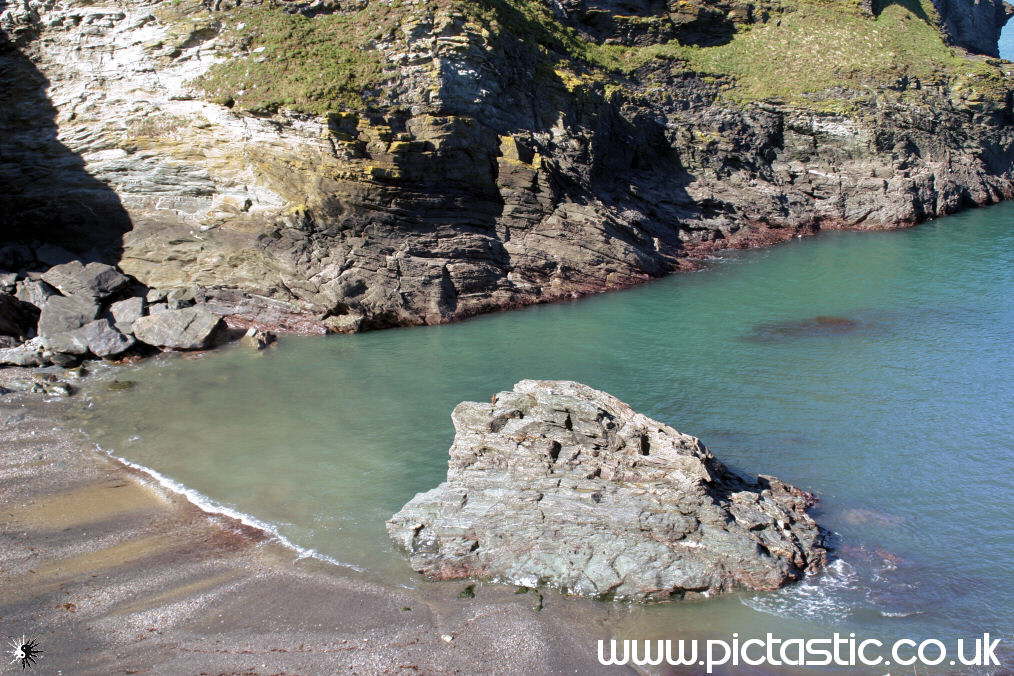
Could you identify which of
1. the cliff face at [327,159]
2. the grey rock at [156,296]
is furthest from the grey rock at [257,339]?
the grey rock at [156,296]

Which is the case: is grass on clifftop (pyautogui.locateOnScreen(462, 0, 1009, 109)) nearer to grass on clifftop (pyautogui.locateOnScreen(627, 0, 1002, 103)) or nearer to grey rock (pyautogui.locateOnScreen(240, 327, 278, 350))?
grass on clifftop (pyautogui.locateOnScreen(627, 0, 1002, 103))

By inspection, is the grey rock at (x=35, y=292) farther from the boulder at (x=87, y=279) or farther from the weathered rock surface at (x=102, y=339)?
the weathered rock surface at (x=102, y=339)

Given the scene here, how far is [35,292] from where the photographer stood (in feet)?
93.1

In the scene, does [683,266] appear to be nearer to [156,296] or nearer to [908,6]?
[156,296]

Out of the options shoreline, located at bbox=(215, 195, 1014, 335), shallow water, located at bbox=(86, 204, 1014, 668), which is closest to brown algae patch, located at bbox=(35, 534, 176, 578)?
shallow water, located at bbox=(86, 204, 1014, 668)

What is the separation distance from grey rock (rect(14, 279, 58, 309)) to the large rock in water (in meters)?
22.6

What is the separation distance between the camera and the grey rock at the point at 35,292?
2814 centimetres

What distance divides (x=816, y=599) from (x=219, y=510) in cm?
1130

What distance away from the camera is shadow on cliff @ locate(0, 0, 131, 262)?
33312 millimetres

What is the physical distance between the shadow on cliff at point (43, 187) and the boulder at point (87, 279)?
3.84m

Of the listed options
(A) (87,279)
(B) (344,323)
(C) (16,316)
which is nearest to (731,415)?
(B) (344,323)

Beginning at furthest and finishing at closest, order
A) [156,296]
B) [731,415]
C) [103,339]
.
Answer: [156,296], [103,339], [731,415]

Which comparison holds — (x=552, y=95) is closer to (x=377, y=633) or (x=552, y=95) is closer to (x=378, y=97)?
(x=378, y=97)

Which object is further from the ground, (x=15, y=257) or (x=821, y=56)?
(x=821, y=56)
